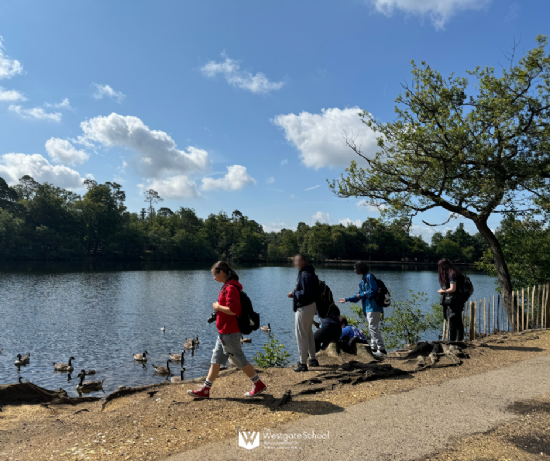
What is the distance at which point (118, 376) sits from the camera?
1238 cm

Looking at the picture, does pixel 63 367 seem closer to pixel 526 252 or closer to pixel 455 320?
pixel 455 320

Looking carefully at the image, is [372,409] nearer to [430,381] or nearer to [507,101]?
[430,381]

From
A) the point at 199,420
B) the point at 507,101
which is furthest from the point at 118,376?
the point at 507,101

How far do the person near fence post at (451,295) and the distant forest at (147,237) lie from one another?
50.4 metres

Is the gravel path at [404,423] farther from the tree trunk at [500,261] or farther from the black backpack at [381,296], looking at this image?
the tree trunk at [500,261]

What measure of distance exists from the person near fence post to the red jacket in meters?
5.25

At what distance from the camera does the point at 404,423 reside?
4430 mm

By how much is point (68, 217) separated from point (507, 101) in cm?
8780

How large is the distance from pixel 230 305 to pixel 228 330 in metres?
0.42

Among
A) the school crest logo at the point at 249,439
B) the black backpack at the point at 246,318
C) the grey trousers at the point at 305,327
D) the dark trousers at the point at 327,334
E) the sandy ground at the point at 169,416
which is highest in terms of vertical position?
the black backpack at the point at 246,318

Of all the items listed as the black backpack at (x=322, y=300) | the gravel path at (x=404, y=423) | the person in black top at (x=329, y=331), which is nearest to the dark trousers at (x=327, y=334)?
the person in black top at (x=329, y=331)

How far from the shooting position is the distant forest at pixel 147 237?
74963mm

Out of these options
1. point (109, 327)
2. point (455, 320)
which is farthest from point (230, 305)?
point (109, 327)

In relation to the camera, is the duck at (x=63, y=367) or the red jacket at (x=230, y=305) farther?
the duck at (x=63, y=367)
